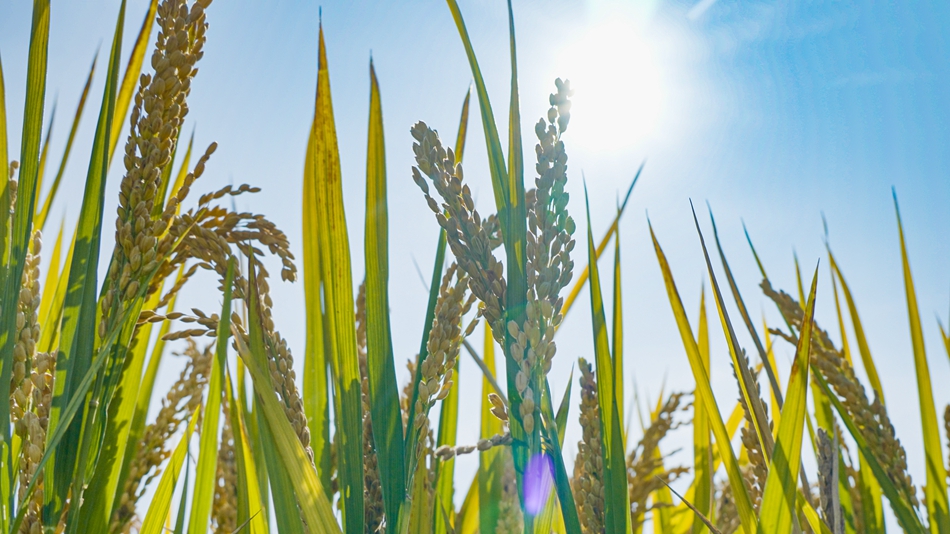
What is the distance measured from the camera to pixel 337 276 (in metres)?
0.76

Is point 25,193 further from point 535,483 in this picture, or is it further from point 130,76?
point 535,483

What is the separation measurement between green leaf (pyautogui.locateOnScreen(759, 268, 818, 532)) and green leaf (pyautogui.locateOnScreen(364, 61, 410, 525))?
0.42 meters

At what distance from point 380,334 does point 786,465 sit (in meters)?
0.50

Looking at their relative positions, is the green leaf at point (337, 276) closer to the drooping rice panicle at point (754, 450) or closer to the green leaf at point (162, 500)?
the green leaf at point (162, 500)

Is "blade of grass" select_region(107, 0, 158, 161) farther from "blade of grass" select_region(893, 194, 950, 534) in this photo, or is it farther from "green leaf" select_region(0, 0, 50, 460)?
"blade of grass" select_region(893, 194, 950, 534)

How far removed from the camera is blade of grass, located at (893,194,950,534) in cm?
133

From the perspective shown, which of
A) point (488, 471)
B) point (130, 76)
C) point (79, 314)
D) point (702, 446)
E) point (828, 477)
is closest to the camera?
point (79, 314)

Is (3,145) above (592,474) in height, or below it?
above

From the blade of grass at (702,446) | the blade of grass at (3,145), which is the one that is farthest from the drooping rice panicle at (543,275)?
the blade of grass at (702,446)

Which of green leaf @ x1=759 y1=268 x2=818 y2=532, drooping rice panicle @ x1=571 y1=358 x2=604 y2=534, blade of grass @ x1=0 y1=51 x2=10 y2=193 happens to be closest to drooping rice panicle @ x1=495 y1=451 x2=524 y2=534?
drooping rice panicle @ x1=571 y1=358 x2=604 y2=534

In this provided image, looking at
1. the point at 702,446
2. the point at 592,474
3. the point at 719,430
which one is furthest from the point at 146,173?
the point at 702,446

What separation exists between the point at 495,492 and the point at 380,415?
734 millimetres

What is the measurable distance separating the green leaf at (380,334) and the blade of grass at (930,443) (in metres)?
1.25

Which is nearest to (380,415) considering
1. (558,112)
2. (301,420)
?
(301,420)
